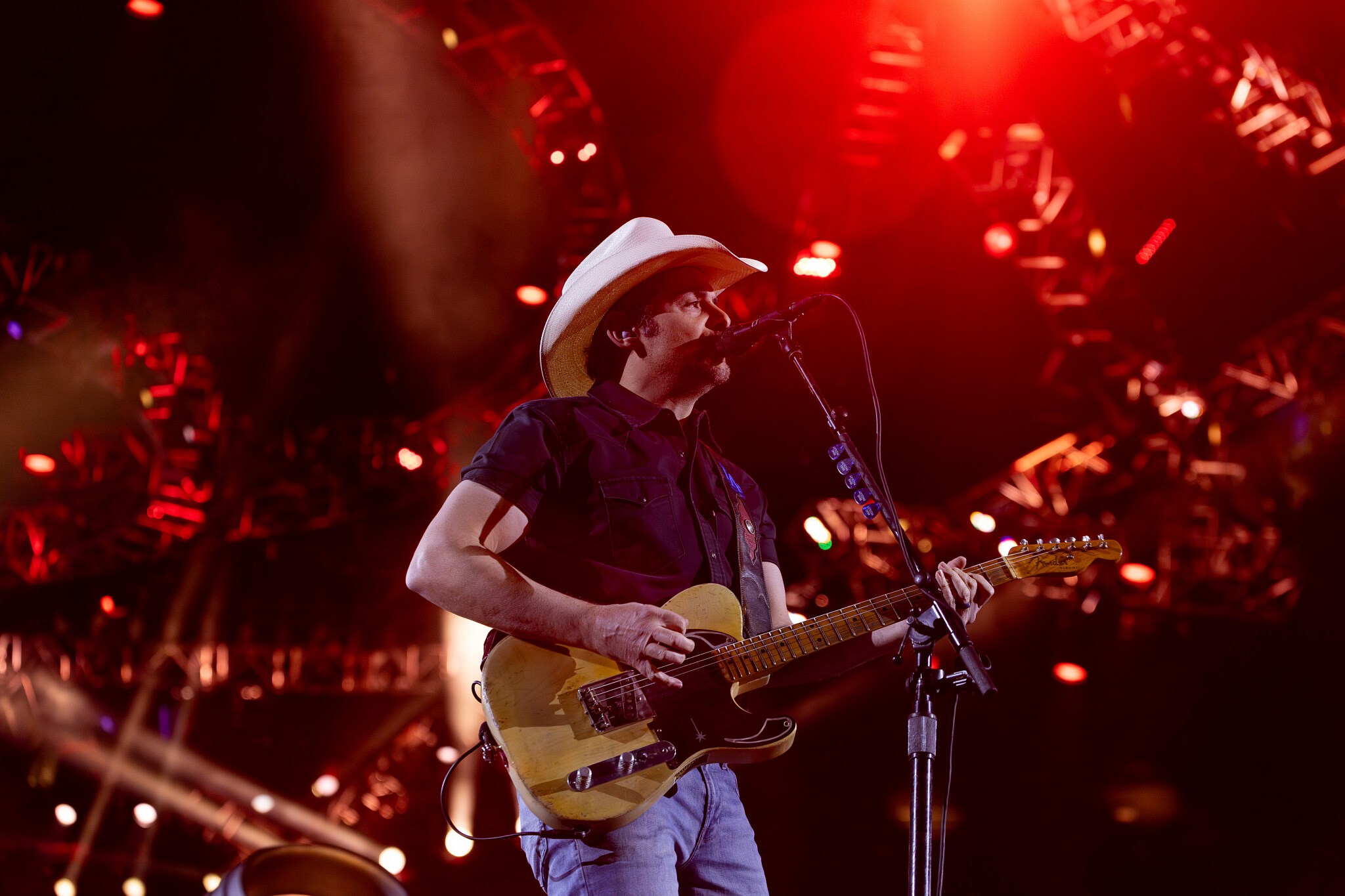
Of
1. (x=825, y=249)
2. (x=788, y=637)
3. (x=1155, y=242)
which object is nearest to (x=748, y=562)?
(x=788, y=637)

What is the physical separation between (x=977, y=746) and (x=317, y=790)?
5.87m

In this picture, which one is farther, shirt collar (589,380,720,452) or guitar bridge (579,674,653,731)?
shirt collar (589,380,720,452)

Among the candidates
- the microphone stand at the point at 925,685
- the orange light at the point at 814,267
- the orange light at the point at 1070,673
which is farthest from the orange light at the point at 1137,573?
the microphone stand at the point at 925,685

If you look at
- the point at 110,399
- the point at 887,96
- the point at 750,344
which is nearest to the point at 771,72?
the point at 887,96

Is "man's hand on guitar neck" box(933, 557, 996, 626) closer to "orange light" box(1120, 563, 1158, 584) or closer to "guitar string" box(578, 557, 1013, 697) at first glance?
"guitar string" box(578, 557, 1013, 697)

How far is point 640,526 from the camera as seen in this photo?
2.67 m

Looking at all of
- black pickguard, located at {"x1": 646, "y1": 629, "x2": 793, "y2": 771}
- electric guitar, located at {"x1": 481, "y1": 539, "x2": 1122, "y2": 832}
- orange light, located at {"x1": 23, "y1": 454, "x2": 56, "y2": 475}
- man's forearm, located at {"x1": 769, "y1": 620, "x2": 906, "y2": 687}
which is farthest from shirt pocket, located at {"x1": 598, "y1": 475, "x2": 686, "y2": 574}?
orange light, located at {"x1": 23, "y1": 454, "x2": 56, "y2": 475}

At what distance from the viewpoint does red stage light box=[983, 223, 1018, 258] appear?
20.2 ft

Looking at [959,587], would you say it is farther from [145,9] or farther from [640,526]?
[145,9]

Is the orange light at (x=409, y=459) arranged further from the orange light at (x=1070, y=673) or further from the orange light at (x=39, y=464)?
the orange light at (x=1070, y=673)

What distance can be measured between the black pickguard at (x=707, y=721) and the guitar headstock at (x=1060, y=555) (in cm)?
83

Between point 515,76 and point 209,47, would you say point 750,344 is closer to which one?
point 515,76

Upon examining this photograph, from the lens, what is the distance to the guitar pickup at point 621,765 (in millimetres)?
2260

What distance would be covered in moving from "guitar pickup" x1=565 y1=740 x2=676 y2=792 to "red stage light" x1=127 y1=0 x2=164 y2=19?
5.89 meters
